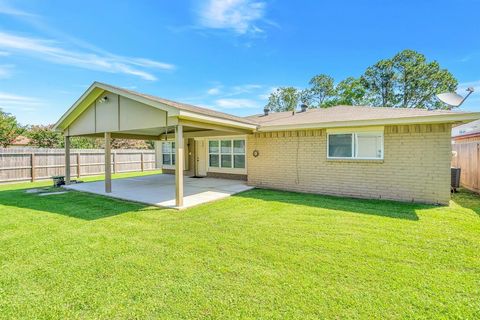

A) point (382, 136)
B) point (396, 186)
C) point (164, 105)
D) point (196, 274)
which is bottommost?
point (196, 274)

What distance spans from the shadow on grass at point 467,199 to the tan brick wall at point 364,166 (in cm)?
76

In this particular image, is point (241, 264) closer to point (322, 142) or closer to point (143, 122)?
point (143, 122)

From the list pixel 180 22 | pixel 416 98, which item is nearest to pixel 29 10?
pixel 180 22

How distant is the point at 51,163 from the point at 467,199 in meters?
20.3

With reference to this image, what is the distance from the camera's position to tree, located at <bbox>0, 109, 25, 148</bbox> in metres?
23.5

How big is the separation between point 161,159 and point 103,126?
7953mm

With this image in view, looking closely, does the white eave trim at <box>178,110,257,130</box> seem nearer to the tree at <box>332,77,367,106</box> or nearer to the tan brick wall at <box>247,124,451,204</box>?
the tan brick wall at <box>247,124,451,204</box>

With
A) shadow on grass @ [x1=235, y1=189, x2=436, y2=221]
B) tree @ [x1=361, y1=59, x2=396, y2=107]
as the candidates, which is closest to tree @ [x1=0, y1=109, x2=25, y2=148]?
shadow on grass @ [x1=235, y1=189, x2=436, y2=221]

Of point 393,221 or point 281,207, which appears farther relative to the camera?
point 281,207

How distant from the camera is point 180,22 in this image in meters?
11.6

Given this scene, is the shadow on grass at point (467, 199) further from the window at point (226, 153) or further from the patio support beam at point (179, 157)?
the window at point (226, 153)

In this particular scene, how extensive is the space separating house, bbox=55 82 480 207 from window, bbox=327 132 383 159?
30 millimetres

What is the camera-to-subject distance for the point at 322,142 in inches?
360

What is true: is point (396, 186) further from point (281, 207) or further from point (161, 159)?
point (161, 159)
